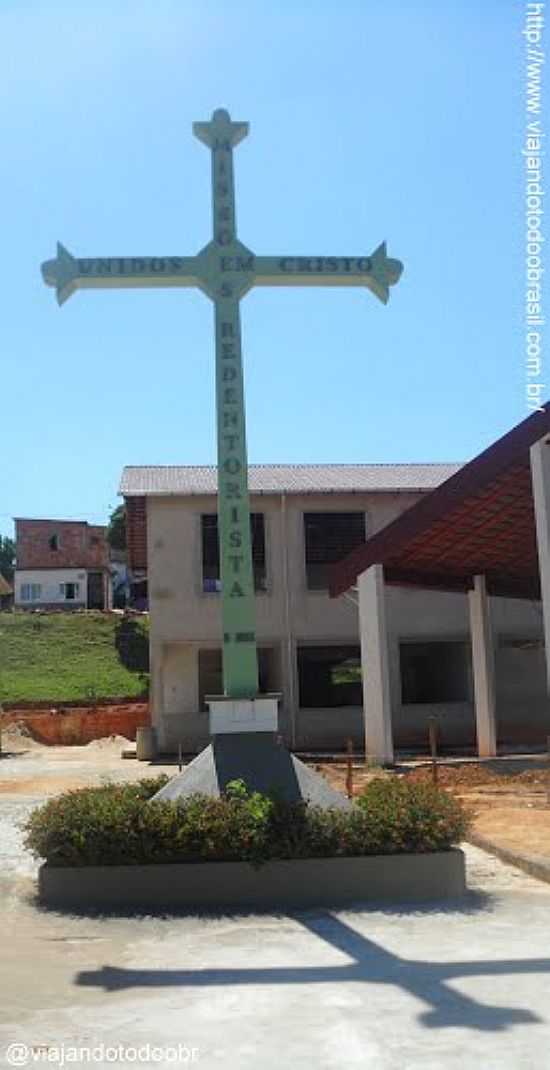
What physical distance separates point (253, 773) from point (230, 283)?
445cm

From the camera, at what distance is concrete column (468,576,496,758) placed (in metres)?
22.3

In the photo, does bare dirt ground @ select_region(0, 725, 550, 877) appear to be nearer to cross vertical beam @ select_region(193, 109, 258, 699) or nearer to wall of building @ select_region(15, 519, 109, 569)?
cross vertical beam @ select_region(193, 109, 258, 699)

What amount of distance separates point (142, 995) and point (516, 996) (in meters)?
1.98

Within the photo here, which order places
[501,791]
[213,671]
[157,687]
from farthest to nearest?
[213,671]
[157,687]
[501,791]

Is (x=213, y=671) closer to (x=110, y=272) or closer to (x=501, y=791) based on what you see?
(x=501, y=791)

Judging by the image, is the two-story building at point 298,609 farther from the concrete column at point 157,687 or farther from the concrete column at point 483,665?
the concrete column at point 483,665

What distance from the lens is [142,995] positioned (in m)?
5.86

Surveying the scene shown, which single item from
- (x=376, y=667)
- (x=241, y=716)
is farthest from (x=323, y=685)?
(x=241, y=716)

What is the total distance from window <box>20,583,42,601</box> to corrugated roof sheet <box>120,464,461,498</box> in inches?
1628

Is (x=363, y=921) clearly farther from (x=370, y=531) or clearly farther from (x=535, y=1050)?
(x=370, y=531)

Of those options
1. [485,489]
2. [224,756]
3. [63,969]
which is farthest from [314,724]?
[63,969]

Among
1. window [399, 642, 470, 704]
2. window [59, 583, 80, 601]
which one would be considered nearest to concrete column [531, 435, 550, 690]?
window [399, 642, 470, 704]

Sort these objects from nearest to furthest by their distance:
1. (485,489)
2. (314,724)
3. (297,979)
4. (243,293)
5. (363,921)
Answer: (297,979), (363,921), (243,293), (485,489), (314,724)

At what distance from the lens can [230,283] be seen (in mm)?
10102
